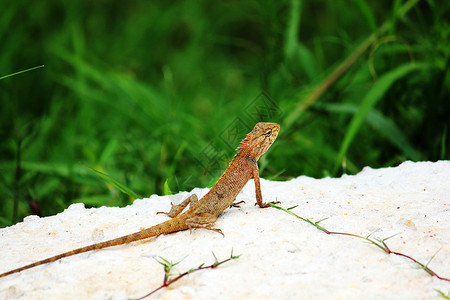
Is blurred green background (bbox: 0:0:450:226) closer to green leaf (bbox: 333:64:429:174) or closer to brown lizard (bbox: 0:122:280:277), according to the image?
green leaf (bbox: 333:64:429:174)

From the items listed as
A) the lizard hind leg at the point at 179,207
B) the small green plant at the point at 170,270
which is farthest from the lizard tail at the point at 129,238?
the small green plant at the point at 170,270

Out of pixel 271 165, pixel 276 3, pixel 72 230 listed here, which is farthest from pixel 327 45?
pixel 72 230

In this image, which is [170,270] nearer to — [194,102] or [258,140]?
[258,140]

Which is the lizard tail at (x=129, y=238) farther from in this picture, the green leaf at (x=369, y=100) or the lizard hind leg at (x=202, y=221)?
the green leaf at (x=369, y=100)

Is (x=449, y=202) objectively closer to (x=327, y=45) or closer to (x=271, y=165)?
(x=271, y=165)

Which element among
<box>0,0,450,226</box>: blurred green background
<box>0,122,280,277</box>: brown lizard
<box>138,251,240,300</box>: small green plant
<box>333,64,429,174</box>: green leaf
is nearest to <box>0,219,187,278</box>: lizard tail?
<box>0,122,280,277</box>: brown lizard
